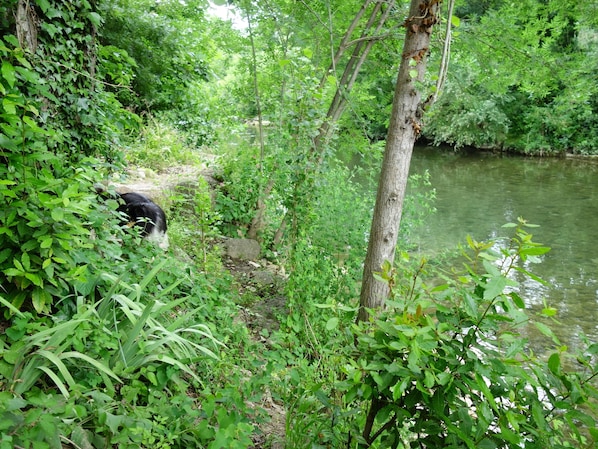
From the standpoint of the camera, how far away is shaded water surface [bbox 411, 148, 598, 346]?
6.54m

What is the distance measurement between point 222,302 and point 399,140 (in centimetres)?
179

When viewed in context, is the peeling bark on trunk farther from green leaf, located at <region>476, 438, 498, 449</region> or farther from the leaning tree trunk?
green leaf, located at <region>476, 438, 498, 449</region>

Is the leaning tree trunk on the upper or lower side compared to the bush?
upper

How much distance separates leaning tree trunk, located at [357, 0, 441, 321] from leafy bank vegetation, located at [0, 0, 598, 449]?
0.26m

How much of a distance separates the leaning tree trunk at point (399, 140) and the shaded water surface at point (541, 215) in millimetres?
553

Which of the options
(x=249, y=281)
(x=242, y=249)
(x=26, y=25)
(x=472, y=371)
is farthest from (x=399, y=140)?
(x=242, y=249)

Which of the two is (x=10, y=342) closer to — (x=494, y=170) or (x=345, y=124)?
(x=345, y=124)

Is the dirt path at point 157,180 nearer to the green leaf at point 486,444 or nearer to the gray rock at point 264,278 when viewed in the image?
the gray rock at point 264,278

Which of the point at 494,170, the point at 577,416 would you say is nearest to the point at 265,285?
the point at 577,416

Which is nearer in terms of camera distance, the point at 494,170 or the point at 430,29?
the point at 430,29

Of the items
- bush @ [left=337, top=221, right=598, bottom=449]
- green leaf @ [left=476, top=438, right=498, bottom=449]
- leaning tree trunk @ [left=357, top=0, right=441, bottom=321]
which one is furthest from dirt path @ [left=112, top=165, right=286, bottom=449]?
green leaf @ [left=476, top=438, right=498, bottom=449]

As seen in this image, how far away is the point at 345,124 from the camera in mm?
6477

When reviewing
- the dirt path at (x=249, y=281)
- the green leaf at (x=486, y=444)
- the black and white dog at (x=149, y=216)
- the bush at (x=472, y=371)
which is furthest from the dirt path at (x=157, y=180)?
the green leaf at (x=486, y=444)

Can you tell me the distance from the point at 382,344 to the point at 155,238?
286 centimetres
